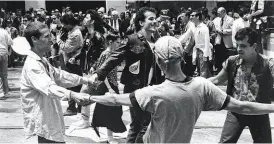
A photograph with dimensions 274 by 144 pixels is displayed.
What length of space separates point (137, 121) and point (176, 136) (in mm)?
2207

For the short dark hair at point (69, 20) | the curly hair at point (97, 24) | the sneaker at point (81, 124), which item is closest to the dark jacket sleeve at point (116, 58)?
the sneaker at point (81, 124)

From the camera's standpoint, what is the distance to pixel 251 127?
15.7 ft

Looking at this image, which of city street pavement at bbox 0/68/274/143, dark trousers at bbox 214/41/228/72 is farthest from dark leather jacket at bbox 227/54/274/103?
dark trousers at bbox 214/41/228/72

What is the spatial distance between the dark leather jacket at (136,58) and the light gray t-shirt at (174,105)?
214cm

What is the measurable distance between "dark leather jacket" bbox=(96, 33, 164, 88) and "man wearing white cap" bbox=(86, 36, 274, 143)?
2.10 meters

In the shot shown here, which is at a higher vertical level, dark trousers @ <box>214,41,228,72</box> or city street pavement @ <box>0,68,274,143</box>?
dark trousers @ <box>214,41,228,72</box>

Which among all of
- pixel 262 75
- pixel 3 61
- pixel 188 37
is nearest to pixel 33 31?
pixel 262 75

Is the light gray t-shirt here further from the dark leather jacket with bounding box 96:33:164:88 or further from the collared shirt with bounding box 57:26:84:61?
the collared shirt with bounding box 57:26:84:61

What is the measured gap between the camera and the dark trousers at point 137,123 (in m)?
5.31

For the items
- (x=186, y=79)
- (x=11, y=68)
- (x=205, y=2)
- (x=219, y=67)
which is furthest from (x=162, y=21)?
(x=205, y=2)

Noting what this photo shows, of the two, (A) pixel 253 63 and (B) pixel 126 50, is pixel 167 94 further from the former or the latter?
(B) pixel 126 50

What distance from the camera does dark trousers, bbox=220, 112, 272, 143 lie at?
187 inches

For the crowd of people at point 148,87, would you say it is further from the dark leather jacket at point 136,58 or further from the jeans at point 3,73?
the jeans at point 3,73

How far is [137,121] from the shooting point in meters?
5.48
